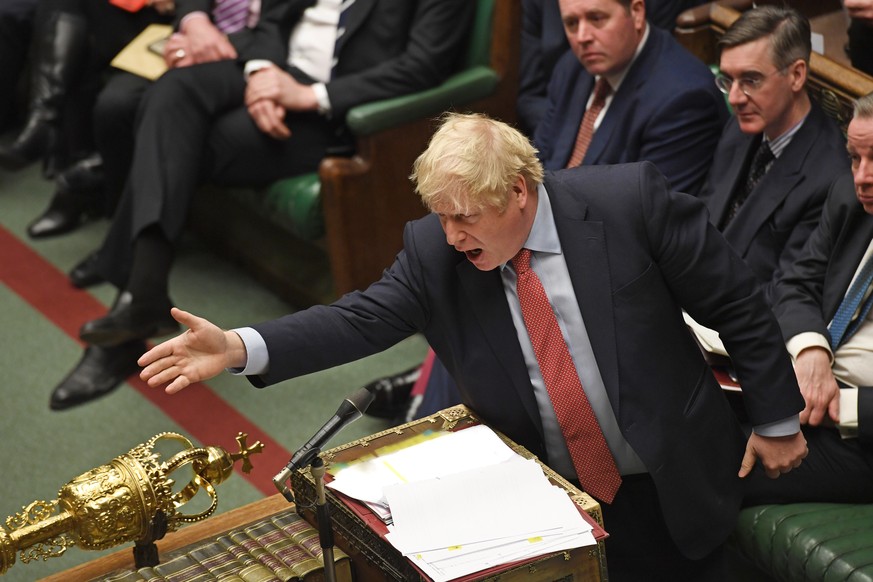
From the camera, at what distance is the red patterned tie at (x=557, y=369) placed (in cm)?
209

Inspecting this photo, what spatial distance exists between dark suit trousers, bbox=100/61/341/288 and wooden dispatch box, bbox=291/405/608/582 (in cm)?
169

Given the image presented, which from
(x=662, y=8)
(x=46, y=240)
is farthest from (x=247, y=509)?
(x=46, y=240)

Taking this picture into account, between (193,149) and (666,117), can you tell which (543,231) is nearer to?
(666,117)

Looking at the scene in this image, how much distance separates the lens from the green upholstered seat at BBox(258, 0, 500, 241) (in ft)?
12.1

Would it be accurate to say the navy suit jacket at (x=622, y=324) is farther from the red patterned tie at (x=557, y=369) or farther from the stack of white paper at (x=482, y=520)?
the stack of white paper at (x=482, y=520)

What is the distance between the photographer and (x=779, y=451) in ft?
7.17

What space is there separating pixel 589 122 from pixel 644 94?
20cm

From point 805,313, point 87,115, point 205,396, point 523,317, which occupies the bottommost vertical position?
point 205,396

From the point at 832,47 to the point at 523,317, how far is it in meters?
1.74

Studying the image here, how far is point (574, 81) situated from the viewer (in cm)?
332

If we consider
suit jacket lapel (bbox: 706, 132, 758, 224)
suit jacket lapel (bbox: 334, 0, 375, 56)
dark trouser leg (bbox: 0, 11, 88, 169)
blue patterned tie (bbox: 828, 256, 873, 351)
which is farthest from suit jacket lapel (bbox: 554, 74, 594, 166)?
dark trouser leg (bbox: 0, 11, 88, 169)

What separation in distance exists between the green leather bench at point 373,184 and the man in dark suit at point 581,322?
1.59 meters

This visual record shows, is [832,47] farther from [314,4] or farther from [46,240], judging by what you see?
[46,240]

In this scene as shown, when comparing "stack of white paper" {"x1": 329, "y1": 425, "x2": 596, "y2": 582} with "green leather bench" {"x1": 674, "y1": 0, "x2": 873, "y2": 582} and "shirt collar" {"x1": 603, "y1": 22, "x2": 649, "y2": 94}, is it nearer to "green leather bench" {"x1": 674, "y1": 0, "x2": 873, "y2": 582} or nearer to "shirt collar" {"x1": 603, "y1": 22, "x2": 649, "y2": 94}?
"green leather bench" {"x1": 674, "y1": 0, "x2": 873, "y2": 582}
